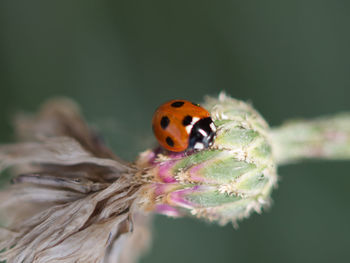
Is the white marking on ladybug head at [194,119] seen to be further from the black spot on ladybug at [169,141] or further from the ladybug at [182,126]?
the black spot on ladybug at [169,141]

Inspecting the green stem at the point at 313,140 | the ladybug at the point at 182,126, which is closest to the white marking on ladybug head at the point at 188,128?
the ladybug at the point at 182,126

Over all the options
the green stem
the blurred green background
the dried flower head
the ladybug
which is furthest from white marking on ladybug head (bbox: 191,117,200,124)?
the blurred green background

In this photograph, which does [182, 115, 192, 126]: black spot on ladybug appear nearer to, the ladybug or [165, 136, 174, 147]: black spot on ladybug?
the ladybug

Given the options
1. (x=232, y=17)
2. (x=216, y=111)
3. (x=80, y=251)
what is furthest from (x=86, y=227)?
(x=232, y=17)

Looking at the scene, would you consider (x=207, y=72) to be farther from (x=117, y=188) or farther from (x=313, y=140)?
(x=117, y=188)

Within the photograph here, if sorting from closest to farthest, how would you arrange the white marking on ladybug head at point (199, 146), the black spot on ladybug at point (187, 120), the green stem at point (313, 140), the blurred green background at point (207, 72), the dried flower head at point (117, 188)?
the dried flower head at point (117, 188) → the white marking on ladybug head at point (199, 146) → the black spot on ladybug at point (187, 120) → the green stem at point (313, 140) → the blurred green background at point (207, 72)

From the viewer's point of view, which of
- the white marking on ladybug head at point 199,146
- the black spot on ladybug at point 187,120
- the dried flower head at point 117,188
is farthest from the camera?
the black spot on ladybug at point 187,120
